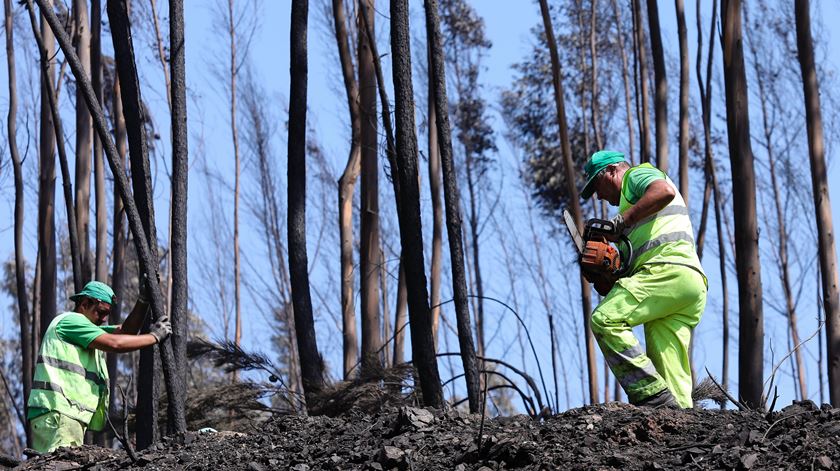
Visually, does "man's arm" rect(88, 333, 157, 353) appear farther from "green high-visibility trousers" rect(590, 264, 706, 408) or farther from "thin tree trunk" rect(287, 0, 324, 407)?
"green high-visibility trousers" rect(590, 264, 706, 408)

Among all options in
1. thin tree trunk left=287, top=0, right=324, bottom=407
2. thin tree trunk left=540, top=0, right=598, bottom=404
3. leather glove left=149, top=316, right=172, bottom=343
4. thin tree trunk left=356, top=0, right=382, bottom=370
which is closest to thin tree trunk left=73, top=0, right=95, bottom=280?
thin tree trunk left=356, top=0, right=382, bottom=370

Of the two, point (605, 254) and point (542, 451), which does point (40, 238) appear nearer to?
point (605, 254)

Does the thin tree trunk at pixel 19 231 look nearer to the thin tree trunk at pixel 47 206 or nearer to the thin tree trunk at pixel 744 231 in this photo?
the thin tree trunk at pixel 47 206

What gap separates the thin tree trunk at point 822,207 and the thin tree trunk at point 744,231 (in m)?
0.94

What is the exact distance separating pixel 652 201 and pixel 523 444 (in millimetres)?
1825

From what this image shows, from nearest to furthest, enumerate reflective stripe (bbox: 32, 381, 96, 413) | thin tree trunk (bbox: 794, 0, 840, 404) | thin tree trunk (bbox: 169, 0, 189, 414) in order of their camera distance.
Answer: thin tree trunk (bbox: 169, 0, 189, 414) → reflective stripe (bbox: 32, 381, 96, 413) → thin tree trunk (bbox: 794, 0, 840, 404)

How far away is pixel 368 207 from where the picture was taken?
43.2 ft

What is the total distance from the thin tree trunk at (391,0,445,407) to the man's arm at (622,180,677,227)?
5.56 ft

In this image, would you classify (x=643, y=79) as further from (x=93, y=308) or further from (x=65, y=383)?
(x=65, y=383)

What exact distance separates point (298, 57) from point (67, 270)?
2101 cm

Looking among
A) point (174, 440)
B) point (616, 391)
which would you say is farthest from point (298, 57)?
point (616, 391)

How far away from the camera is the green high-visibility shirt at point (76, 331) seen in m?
8.20

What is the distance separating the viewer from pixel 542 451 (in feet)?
18.0

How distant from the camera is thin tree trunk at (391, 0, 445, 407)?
8.02 meters
